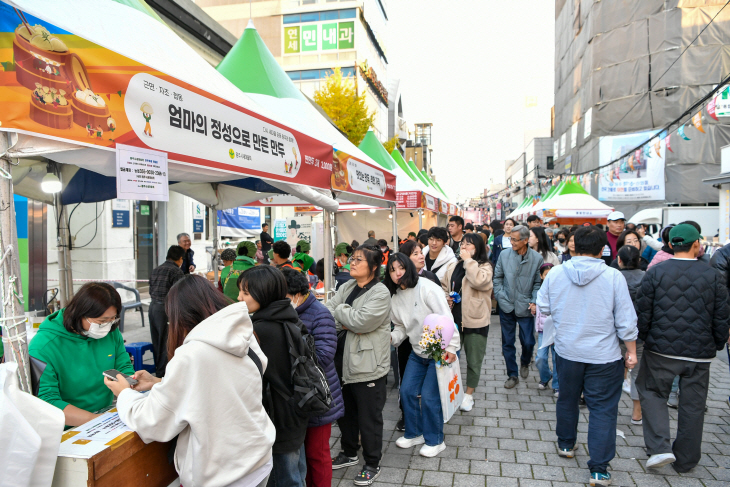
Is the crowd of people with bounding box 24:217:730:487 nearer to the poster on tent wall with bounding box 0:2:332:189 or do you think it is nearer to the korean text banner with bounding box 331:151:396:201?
the poster on tent wall with bounding box 0:2:332:189

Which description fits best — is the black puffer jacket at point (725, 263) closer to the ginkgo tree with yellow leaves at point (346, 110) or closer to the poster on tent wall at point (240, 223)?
the poster on tent wall at point (240, 223)

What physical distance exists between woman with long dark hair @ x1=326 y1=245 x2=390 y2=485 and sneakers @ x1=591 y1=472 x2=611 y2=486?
5.37 feet

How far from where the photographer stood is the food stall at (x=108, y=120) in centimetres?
200

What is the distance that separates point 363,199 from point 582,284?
4.24 meters

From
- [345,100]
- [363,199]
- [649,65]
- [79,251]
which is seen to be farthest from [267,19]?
[363,199]

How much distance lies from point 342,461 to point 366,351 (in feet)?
3.53

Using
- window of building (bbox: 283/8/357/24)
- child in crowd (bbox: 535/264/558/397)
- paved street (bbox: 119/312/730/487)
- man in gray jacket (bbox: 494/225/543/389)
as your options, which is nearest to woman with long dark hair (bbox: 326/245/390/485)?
paved street (bbox: 119/312/730/487)

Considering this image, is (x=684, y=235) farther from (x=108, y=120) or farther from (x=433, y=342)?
(x=108, y=120)

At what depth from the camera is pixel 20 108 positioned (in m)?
2.04

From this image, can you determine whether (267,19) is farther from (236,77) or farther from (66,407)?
(66,407)

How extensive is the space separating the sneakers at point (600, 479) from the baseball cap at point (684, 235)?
187cm

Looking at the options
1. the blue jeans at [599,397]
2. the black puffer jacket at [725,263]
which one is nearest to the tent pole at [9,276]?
the blue jeans at [599,397]

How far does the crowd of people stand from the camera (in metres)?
1.90

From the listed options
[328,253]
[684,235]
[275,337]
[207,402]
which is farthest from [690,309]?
[328,253]
